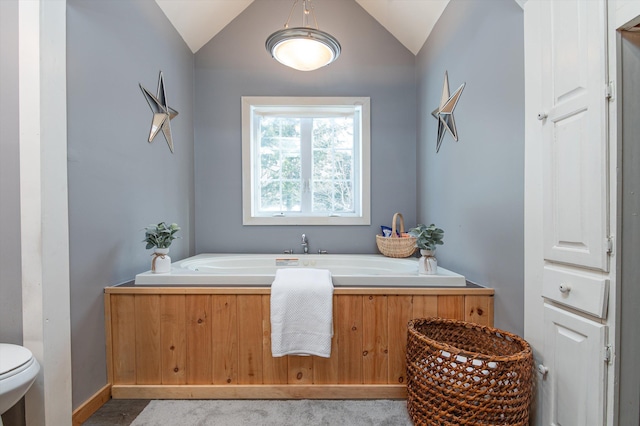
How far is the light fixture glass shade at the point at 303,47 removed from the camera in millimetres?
1738

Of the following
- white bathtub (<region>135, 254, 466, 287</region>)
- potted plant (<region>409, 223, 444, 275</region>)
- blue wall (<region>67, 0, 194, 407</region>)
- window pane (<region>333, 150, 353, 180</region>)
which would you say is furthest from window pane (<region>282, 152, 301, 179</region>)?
potted plant (<region>409, 223, 444, 275</region>)

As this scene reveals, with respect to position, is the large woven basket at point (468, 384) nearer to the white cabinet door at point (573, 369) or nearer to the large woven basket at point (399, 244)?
the white cabinet door at point (573, 369)

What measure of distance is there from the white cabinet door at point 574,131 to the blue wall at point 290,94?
Result: 168 cm

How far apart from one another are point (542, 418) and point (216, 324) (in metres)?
1.52

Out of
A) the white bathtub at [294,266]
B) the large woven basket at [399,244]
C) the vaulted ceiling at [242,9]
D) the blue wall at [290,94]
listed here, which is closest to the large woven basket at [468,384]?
the white bathtub at [294,266]

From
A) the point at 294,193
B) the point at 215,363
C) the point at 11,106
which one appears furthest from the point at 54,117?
the point at 294,193

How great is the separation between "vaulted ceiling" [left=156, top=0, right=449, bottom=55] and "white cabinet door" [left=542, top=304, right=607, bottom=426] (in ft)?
6.94

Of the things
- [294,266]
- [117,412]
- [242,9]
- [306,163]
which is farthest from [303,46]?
[117,412]

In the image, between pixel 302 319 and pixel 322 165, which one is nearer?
pixel 302 319

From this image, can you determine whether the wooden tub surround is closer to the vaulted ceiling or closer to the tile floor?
the tile floor

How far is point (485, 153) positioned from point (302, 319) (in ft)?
4.36

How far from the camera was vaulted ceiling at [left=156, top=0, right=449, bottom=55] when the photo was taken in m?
2.26

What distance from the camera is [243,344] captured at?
1.61 m

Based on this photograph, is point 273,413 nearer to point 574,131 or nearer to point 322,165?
point 574,131
